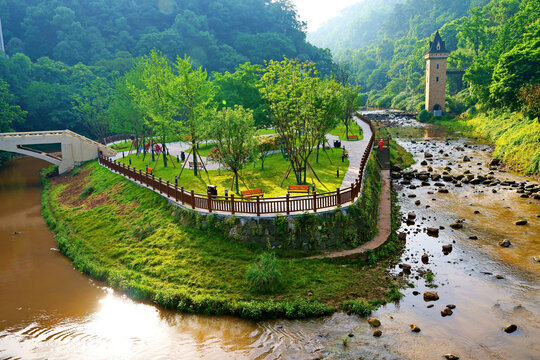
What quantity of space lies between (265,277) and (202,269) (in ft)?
10.9

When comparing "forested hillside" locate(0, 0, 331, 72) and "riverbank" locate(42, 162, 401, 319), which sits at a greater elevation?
"forested hillside" locate(0, 0, 331, 72)

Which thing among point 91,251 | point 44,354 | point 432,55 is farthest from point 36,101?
point 432,55

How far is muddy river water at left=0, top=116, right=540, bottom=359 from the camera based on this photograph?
13.6 meters

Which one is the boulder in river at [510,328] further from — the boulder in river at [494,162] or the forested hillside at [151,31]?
the forested hillside at [151,31]

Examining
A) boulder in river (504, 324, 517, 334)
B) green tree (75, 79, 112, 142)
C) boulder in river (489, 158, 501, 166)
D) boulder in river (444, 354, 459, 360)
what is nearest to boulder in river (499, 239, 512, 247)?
boulder in river (504, 324, 517, 334)

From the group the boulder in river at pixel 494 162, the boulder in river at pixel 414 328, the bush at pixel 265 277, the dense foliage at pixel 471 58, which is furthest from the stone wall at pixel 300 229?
the dense foliage at pixel 471 58

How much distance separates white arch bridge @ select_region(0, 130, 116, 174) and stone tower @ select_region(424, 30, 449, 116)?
65.9m

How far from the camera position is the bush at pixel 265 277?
16516 millimetres

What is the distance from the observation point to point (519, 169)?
35.7 m

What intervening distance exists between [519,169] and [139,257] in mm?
33806

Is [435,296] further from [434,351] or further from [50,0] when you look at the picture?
[50,0]

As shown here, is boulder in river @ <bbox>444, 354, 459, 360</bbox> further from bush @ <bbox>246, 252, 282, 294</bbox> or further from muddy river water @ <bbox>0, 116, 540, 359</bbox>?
bush @ <bbox>246, 252, 282, 294</bbox>

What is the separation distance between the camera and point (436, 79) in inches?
3209

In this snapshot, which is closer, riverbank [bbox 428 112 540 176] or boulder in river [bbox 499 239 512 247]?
boulder in river [bbox 499 239 512 247]
